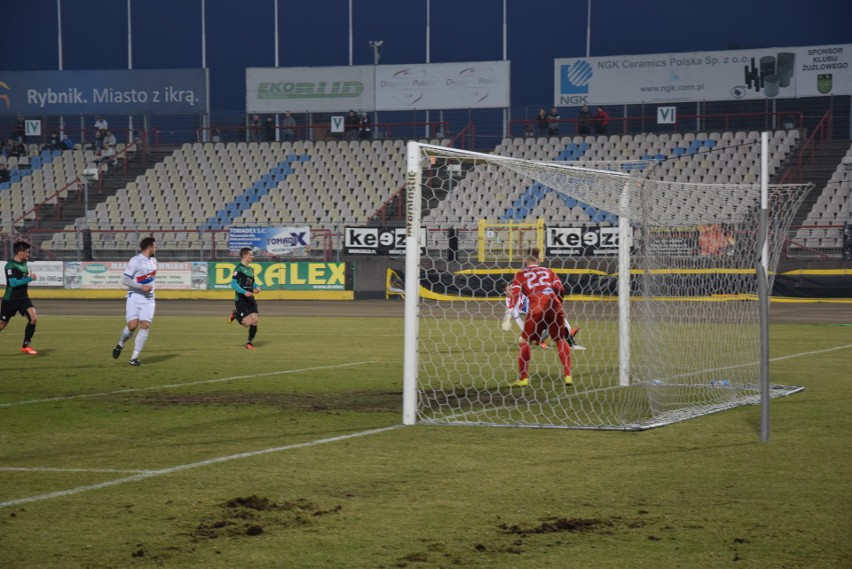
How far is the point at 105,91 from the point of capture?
52.5 m

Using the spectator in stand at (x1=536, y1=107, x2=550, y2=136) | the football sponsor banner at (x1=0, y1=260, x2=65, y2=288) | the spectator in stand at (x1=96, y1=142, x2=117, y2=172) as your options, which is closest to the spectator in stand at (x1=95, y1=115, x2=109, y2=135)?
the spectator in stand at (x1=96, y1=142, x2=117, y2=172)

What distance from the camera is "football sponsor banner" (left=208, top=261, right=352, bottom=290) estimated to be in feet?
123

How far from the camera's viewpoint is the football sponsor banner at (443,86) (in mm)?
47406

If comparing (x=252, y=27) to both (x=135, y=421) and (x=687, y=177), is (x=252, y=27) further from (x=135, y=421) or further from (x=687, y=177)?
(x=135, y=421)

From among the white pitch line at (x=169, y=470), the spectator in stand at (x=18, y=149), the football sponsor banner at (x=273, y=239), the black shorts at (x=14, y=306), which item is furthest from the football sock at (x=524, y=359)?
the spectator in stand at (x=18, y=149)

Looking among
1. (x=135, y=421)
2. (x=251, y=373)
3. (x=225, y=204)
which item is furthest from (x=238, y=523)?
(x=225, y=204)

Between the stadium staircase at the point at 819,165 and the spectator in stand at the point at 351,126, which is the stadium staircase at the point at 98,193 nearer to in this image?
the spectator in stand at the point at 351,126

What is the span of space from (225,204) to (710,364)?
32147 mm

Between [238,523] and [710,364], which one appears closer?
[238,523]

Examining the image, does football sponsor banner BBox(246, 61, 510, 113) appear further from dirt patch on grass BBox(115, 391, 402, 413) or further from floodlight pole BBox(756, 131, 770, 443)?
floodlight pole BBox(756, 131, 770, 443)

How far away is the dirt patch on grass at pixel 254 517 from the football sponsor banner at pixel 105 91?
4634 cm

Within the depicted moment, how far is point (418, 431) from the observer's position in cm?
991

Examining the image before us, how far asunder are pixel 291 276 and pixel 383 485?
1217 inches

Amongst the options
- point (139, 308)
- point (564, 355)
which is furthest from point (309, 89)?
point (564, 355)
